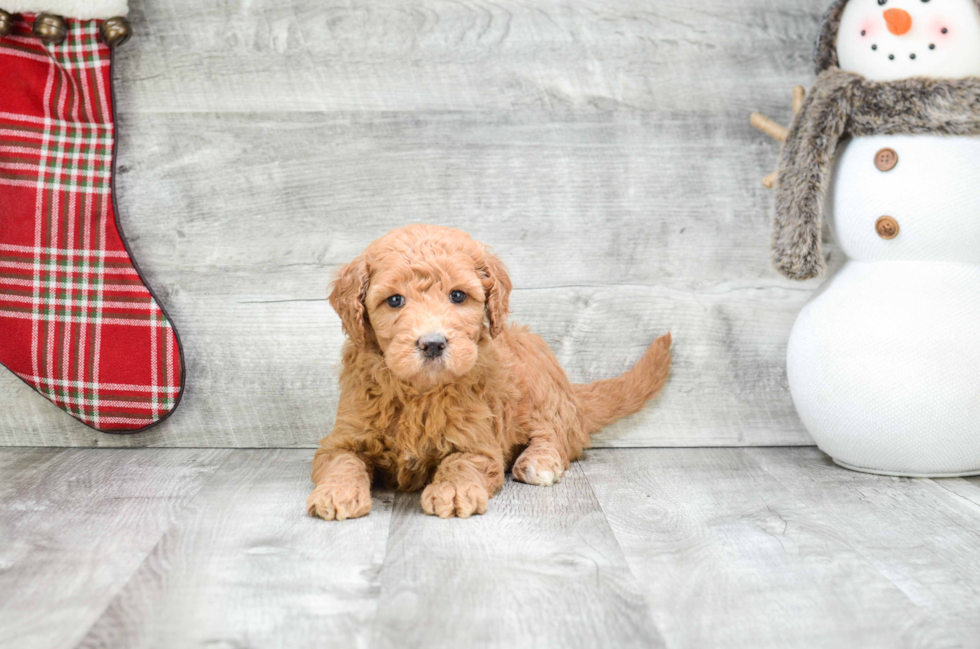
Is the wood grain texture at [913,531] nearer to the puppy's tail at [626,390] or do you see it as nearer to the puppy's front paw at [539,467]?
the puppy's tail at [626,390]

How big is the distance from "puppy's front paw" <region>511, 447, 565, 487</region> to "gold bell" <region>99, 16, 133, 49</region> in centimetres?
150

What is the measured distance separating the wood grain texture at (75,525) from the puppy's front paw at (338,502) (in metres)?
0.30

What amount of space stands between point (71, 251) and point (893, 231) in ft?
6.83

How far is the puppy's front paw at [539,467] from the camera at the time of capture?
196 centimetres

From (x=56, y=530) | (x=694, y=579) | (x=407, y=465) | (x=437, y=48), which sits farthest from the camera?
(x=437, y=48)

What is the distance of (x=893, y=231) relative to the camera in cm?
197

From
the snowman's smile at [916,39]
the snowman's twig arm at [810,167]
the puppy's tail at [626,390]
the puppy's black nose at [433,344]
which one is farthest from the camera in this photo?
the puppy's tail at [626,390]

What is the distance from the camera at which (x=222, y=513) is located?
173cm

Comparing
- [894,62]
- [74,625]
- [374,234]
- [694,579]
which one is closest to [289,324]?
[374,234]

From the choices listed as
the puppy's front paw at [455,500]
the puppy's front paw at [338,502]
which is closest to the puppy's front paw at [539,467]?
the puppy's front paw at [455,500]

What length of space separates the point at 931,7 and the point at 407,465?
1.58 metres

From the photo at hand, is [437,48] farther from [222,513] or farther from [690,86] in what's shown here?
[222,513]

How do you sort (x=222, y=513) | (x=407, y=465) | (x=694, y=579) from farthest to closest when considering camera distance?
(x=407, y=465) < (x=222, y=513) < (x=694, y=579)

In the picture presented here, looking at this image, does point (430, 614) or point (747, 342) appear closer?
point (430, 614)
